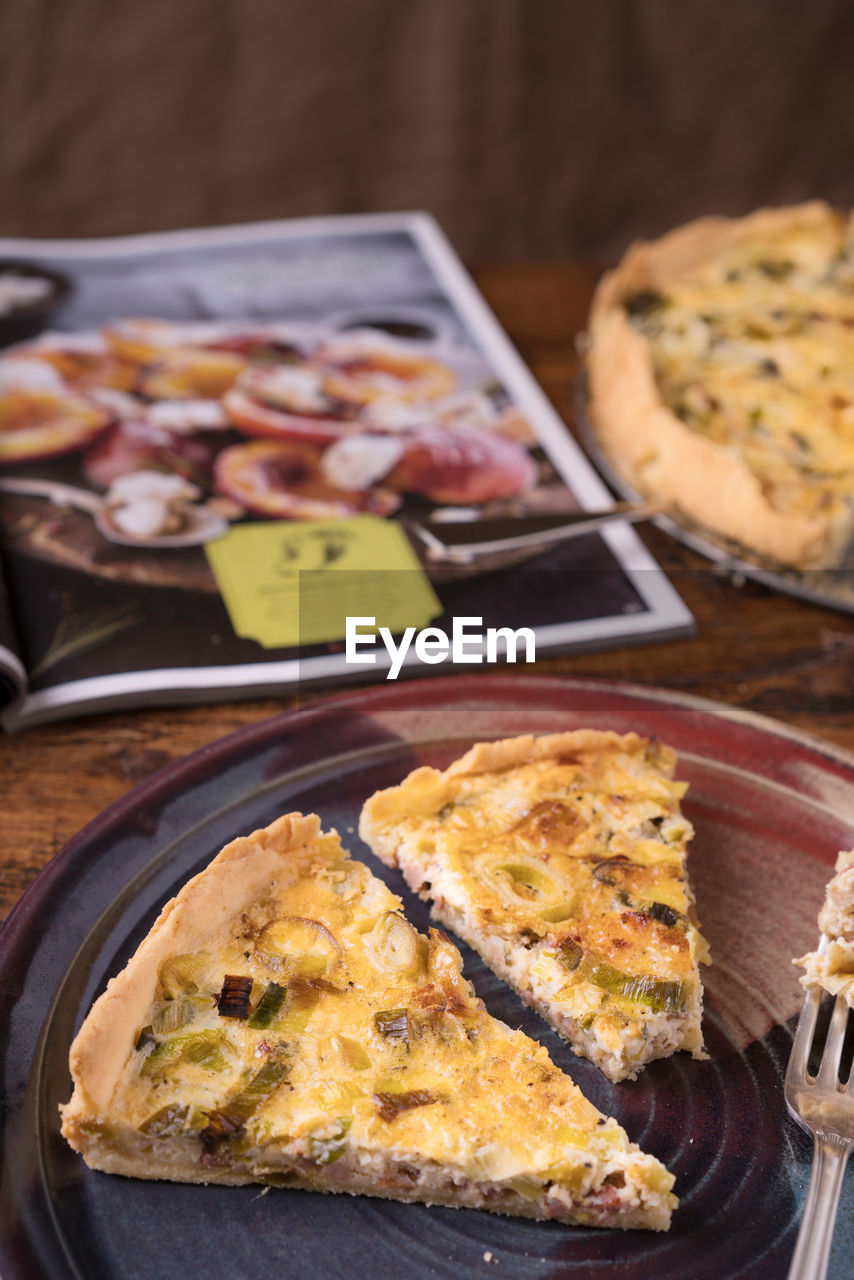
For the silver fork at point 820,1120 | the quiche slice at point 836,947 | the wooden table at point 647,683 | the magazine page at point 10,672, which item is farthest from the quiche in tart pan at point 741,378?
the magazine page at point 10,672

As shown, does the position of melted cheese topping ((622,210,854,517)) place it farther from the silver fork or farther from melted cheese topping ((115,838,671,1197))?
melted cheese topping ((115,838,671,1197))


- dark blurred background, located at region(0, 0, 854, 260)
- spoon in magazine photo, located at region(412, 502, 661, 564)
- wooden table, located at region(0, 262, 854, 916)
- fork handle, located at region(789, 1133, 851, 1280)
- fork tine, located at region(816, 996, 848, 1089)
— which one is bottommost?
fork handle, located at region(789, 1133, 851, 1280)

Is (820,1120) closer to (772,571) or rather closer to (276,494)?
(772,571)

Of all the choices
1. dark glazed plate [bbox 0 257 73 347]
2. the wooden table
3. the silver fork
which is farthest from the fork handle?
dark glazed plate [bbox 0 257 73 347]

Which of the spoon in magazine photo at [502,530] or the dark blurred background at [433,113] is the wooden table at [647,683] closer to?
the spoon in magazine photo at [502,530]

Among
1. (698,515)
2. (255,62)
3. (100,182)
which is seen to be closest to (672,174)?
(255,62)

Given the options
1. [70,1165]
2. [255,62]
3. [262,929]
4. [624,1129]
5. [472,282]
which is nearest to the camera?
[70,1165]

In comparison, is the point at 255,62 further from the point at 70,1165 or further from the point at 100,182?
the point at 70,1165

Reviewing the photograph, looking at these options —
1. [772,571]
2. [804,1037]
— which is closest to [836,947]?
[804,1037]
